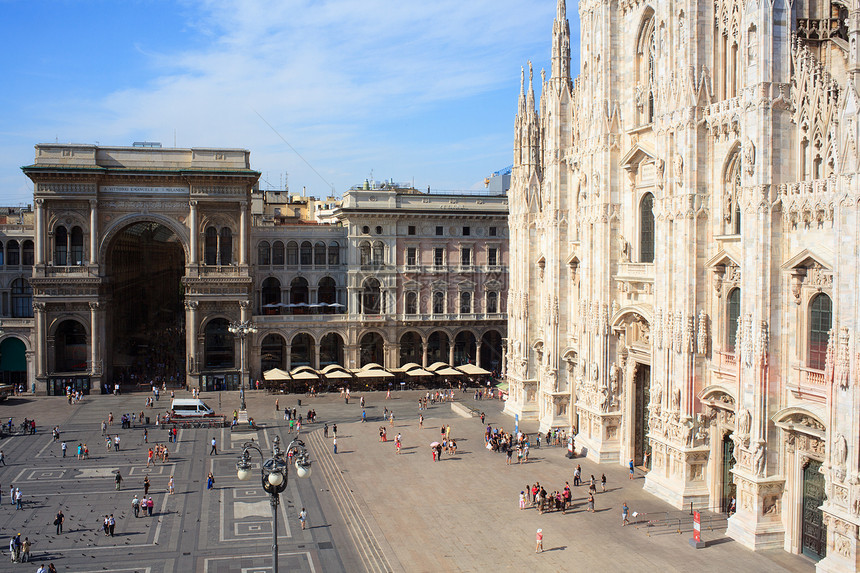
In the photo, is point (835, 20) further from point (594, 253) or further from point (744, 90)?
point (594, 253)

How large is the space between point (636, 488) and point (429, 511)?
36.7ft

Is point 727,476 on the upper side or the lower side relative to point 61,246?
lower

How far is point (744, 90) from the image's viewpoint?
3525 centimetres

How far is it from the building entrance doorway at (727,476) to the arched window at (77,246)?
56.8m

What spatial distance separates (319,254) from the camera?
8088 cm

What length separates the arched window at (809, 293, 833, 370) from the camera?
31.9 metres

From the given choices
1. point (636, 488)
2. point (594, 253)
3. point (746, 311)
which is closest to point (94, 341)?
point (594, 253)

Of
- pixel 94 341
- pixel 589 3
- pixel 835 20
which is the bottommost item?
pixel 94 341

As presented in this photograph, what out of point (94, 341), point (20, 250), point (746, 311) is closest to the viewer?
point (746, 311)

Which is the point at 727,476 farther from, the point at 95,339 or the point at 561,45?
the point at 95,339

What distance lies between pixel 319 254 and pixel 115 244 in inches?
759

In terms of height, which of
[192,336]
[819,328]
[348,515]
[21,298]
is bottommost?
[348,515]

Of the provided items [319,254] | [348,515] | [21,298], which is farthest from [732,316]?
[21,298]

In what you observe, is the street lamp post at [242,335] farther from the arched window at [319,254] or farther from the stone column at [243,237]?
the arched window at [319,254]
